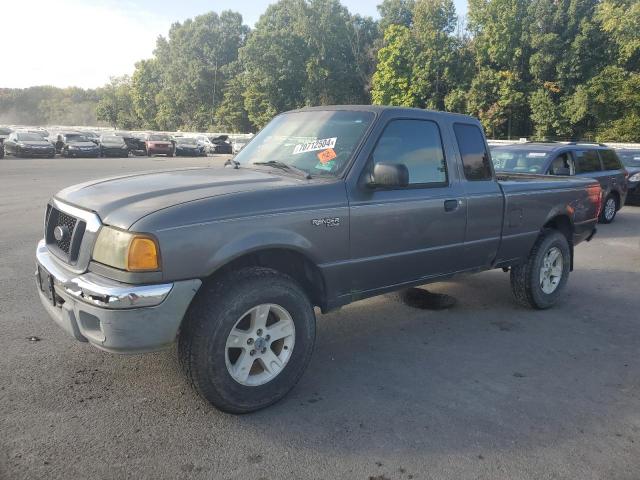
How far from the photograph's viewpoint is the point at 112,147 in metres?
32.7

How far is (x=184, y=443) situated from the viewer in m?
2.88

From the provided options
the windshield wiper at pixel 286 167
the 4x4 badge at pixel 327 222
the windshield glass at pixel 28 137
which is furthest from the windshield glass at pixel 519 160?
the windshield glass at pixel 28 137

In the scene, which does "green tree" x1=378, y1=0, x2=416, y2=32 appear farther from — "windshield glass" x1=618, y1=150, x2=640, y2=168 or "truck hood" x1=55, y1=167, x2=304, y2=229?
"truck hood" x1=55, y1=167, x2=304, y2=229

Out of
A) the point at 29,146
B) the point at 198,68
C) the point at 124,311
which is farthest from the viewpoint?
the point at 198,68

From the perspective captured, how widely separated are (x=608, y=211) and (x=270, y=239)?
36.4 ft

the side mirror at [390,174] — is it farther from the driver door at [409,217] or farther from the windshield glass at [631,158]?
the windshield glass at [631,158]

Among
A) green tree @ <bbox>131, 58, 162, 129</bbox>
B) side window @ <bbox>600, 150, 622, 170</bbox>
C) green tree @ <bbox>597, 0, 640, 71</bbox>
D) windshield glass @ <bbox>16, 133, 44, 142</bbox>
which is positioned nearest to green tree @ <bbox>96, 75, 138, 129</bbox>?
green tree @ <bbox>131, 58, 162, 129</bbox>

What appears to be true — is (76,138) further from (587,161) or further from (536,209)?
(536,209)

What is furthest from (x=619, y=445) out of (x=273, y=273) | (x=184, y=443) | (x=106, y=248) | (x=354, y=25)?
(x=354, y=25)

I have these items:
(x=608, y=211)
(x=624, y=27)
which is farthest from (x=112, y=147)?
(x=624, y=27)

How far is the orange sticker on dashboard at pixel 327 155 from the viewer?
149 inches

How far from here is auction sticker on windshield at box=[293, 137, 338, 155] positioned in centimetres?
389

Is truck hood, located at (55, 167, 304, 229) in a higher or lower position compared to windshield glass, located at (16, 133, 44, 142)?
lower

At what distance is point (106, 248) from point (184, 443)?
1178 mm
